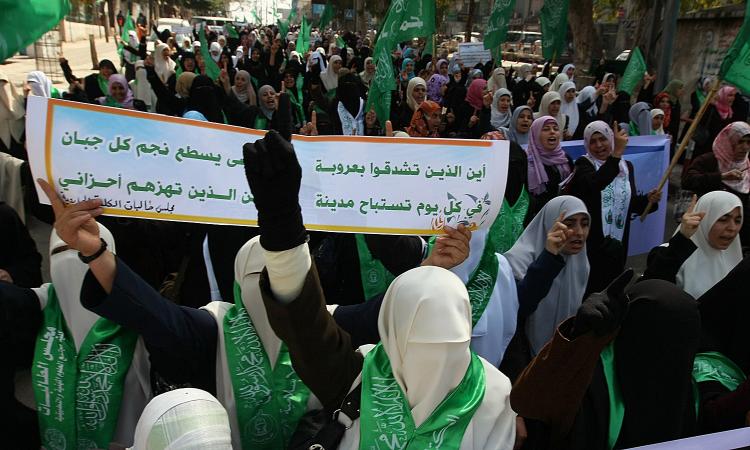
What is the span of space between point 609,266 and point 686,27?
10466 millimetres

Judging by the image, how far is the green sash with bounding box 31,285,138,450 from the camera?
179 centimetres

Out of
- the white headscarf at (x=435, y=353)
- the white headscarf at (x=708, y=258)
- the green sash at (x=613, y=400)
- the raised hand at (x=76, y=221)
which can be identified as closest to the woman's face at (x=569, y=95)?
the white headscarf at (x=708, y=258)

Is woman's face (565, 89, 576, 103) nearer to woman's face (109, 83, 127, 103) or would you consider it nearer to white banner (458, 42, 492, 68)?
woman's face (109, 83, 127, 103)

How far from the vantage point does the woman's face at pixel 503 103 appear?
6555mm

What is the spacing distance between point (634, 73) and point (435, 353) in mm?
7123

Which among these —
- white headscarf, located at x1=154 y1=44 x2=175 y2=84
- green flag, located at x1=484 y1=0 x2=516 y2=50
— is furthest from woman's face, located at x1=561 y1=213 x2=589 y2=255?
white headscarf, located at x1=154 y1=44 x2=175 y2=84

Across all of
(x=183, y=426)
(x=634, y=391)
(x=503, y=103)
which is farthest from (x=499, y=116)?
(x=183, y=426)

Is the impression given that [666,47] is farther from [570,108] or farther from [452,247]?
[452,247]

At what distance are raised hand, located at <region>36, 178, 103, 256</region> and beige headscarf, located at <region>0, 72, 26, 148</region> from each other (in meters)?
3.63

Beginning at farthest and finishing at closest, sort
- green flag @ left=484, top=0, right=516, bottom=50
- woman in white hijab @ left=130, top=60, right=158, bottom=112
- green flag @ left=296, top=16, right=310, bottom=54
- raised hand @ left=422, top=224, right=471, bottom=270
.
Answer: green flag @ left=296, top=16, right=310, bottom=54 < green flag @ left=484, top=0, right=516, bottom=50 < woman in white hijab @ left=130, top=60, right=158, bottom=112 < raised hand @ left=422, top=224, right=471, bottom=270

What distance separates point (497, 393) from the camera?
151cm

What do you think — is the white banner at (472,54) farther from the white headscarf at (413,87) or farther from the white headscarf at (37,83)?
the white headscarf at (37,83)

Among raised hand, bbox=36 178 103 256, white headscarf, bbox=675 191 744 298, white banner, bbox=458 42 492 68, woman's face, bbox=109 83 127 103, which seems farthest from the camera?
white banner, bbox=458 42 492 68

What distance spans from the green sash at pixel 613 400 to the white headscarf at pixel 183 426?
1.03 meters
